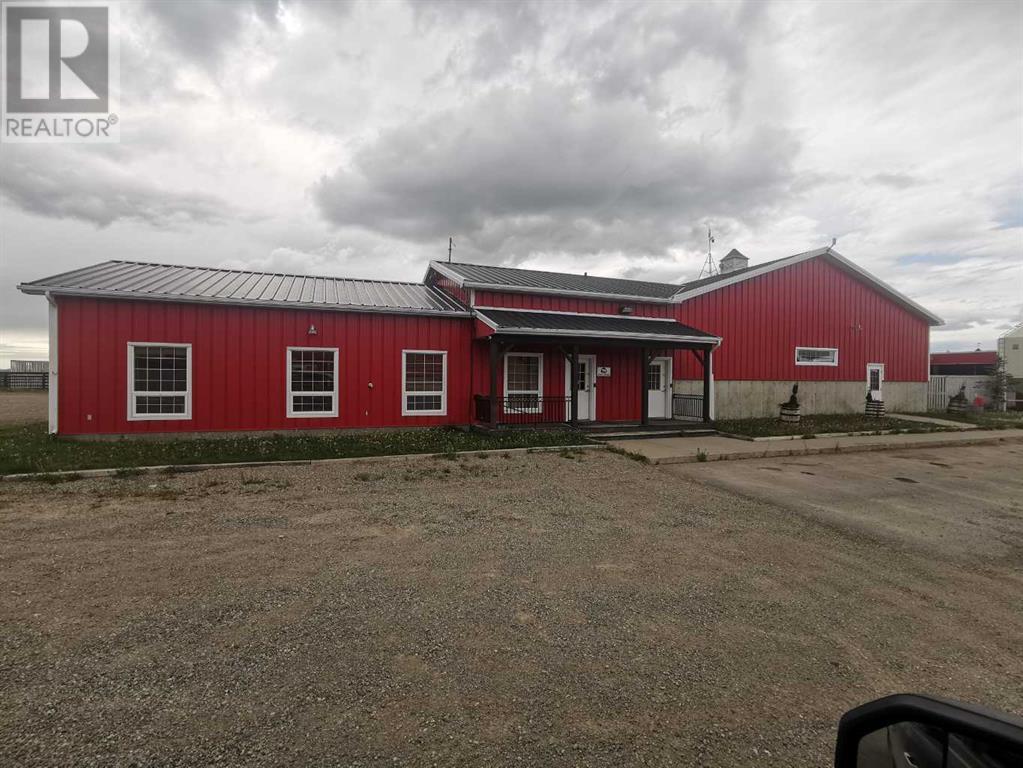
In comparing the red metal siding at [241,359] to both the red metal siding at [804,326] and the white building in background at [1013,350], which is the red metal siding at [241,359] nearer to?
the red metal siding at [804,326]

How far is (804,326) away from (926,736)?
2097 cm

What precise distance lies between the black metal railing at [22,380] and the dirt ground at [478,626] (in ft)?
110

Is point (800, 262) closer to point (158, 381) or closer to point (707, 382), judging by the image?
point (707, 382)

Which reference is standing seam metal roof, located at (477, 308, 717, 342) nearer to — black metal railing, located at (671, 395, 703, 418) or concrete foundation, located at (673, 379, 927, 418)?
concrete foundation, located at (673, 379, 927, 418)

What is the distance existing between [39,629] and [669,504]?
21.2 ft

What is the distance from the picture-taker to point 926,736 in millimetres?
1035

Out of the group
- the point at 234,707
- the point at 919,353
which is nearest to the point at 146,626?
the point at 234,707

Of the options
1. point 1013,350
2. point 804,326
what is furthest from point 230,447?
→ point 1013,350

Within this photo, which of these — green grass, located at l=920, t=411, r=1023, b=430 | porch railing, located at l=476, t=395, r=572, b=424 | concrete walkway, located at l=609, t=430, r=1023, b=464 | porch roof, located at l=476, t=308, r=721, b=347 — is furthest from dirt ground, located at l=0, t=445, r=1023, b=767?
green grass, located at l=920, t=411, r=1023, b=430

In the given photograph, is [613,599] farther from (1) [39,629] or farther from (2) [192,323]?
(2) [192,323]

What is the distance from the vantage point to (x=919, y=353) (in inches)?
851

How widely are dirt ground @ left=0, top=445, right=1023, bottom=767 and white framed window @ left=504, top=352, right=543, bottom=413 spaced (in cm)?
764

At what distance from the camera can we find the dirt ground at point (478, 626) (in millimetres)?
2490

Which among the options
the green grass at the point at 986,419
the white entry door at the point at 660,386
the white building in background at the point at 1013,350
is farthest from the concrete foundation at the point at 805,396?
the white building in background at the point at 1013,350
